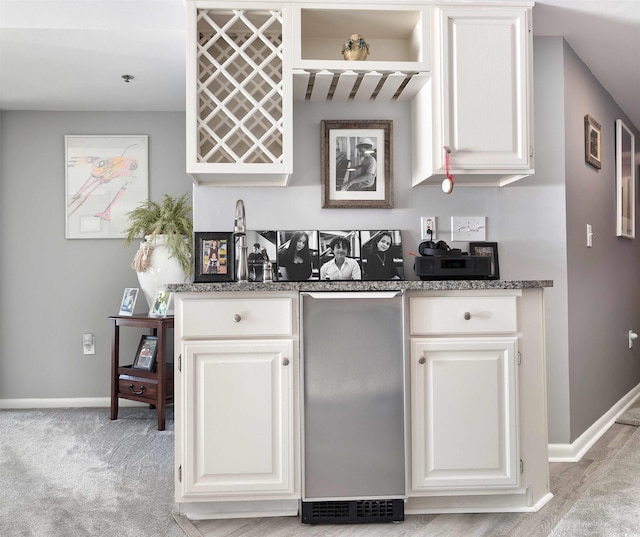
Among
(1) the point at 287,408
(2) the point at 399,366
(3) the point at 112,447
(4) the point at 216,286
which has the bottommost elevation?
(3) the point at 112,447

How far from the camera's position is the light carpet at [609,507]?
6.57 feet

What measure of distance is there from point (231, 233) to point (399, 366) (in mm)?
1028

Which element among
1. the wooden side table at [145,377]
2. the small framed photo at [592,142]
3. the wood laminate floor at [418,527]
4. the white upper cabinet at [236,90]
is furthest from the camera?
the wooden side table at [145,377]

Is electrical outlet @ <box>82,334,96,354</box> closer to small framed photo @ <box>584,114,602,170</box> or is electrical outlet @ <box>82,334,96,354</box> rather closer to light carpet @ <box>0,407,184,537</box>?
light carpet @ <box>0,407,184,537</box>

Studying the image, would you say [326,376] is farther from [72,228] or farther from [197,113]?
[72,228]

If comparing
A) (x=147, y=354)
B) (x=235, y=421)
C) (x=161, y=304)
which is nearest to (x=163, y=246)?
(x=161, y=304)

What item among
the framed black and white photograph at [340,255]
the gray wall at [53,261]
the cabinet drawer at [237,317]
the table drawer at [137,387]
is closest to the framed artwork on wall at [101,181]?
the gray wall at [53,261]

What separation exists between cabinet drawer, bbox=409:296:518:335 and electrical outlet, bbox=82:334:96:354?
8.96ft

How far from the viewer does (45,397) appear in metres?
3.96

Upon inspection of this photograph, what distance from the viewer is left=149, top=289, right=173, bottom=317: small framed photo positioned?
3.52 m

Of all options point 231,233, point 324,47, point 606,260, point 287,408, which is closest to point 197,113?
point 231,233

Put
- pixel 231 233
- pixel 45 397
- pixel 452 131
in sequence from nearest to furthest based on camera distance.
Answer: pixel 452 131 < pixel 231 233 < pixel 45 397

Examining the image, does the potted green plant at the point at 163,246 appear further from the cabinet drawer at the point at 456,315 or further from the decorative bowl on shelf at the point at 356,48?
the cabinet drawer at the point at 456,315

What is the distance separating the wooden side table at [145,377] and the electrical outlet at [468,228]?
1.79 m
